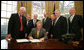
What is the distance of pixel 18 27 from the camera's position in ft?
10.8

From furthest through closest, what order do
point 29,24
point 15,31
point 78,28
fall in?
1. point 29,24
2. point 78,28
3. point 15,31

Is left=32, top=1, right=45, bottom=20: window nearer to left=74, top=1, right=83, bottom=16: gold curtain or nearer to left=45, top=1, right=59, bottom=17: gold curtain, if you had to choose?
left=45, top=1, right=59, bottom=17: gold curtain

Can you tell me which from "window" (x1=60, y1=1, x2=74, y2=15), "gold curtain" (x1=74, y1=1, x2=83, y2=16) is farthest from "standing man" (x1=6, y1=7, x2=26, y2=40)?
"window" (x1=60, y1=1, x2=74, y2=15)

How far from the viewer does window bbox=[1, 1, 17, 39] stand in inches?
220

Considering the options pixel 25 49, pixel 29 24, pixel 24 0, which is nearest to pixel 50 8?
pixel 24 0

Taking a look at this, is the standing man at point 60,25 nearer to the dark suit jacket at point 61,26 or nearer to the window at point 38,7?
the dark suit jacket at point 61,26

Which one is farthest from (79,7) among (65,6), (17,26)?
(17,26)

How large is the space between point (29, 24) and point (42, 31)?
1556mm

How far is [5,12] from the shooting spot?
5.79 metres

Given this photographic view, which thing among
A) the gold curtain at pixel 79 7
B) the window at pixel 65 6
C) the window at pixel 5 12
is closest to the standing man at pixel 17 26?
the window at pixel 5 12

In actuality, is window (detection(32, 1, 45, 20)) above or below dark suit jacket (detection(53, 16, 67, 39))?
above

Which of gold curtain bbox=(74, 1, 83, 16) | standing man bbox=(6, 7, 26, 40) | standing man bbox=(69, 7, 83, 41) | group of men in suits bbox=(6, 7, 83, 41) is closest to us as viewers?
group of men in suits bbox=(6, 7, 83, 41)

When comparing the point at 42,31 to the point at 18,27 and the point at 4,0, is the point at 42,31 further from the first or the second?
the point at 4,0

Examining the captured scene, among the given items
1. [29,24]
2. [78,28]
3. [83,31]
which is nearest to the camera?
[78,28]
